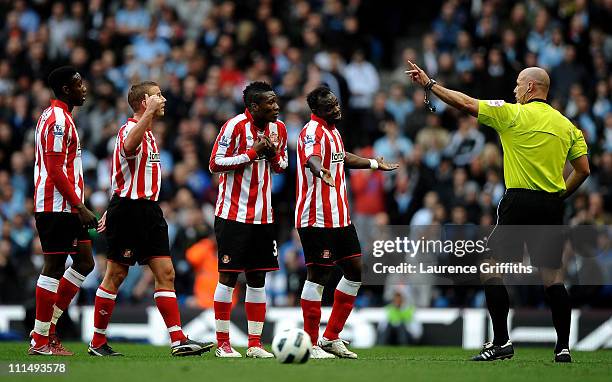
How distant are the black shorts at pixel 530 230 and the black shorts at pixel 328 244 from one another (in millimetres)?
1436

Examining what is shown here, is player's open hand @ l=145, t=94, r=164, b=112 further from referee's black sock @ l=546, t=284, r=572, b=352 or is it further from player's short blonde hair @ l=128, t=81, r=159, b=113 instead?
referee's black sock @ l=546, t=284, r=572, b=352

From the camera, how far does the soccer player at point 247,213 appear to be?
11.5 meters

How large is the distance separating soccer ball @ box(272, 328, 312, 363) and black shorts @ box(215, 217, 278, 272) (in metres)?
1.48

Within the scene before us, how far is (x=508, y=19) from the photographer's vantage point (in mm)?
20469

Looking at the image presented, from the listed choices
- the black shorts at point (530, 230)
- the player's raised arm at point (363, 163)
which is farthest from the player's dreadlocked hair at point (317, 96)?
the black shorts at point (530, 230)

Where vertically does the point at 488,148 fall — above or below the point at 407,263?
above

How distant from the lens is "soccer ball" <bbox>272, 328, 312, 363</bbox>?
10148 millimetres

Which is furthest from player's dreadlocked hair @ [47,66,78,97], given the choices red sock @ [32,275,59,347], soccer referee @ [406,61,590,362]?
soccer referee @ [406,61,590,362]

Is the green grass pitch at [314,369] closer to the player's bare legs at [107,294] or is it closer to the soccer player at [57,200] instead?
the player's bare legs at [107,294]

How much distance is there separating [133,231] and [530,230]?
386cm

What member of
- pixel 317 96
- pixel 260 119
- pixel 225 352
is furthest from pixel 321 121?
pixel 225 352

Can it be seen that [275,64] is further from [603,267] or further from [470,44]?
[603,267]

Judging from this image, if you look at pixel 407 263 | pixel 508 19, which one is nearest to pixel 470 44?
pixel 508 19

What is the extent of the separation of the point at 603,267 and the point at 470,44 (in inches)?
215
